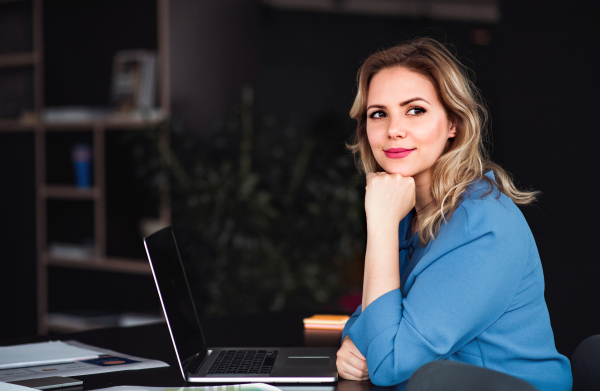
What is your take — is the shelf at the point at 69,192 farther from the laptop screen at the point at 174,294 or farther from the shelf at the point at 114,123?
the laptop screen at the point at 174,294

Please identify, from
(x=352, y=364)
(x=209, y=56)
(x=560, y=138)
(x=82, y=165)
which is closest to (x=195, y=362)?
(x=352, y=364)

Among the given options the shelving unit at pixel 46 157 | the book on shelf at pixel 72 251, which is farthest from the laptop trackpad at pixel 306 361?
the book on shelf at pixel 72 251

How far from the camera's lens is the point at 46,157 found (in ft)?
14.0

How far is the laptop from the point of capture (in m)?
1.30

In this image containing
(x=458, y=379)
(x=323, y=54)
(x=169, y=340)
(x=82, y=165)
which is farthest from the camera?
(x=323, y=54)

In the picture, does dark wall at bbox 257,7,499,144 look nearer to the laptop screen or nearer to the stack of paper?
the stack of paper

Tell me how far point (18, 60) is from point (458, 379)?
4.16m

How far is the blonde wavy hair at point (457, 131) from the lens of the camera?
1440 mm

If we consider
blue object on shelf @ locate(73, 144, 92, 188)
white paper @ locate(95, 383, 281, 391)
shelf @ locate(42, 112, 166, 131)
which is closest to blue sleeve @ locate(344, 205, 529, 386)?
white paper @ locate(95, 383, 281, 391)

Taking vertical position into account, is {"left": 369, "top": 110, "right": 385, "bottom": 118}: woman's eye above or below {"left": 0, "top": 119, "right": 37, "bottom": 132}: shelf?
above

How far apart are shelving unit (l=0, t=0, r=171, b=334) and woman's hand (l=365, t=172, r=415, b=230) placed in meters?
2.29

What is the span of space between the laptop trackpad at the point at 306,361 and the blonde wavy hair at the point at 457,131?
36 cm

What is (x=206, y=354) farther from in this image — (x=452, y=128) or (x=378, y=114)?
(x=452, y=128)

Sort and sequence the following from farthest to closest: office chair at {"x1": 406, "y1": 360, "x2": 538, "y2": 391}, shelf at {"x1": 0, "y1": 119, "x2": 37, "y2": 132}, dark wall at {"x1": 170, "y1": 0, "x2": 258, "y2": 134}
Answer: shelf at {"x1": 0, "y1": 119, "x2": 37, "y2": 132}, dark wall at {"x1": 170, "y1": 0, "x2": 258, "y2": 134}, office chair at {"x1": 406, "y1": 360, "x2": 538, "y2": 391}
